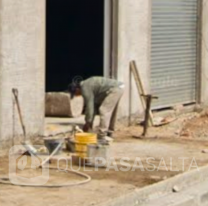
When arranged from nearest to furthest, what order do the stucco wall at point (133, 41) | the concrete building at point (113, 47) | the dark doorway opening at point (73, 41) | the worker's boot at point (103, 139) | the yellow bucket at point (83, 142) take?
the yellow bucket at point (83, 142) < the worker's boot at point (103, 139) < the concrete building at point (113, 47) < the stucco wall at point (133, 41) < the dark doorway opening at point (73, 41)

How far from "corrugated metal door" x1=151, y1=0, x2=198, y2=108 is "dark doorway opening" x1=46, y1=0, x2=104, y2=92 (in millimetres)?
1151

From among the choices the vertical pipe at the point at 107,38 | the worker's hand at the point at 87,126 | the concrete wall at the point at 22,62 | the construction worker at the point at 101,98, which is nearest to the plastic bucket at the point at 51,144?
the concrete wall at the point at 22,62

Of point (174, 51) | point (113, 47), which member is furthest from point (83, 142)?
point (174, 51)

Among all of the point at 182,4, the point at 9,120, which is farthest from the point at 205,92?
the point at 9,120

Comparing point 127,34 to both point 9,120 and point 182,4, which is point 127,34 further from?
point 9,120

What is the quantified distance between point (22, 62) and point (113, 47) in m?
3.09

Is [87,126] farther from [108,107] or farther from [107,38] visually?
[107,38]

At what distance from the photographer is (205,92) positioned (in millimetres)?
19250

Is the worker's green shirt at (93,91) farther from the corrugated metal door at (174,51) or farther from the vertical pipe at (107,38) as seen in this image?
the corrugated metal door at (174,51)

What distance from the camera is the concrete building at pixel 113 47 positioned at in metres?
13.0

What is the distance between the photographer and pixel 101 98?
13.9 m

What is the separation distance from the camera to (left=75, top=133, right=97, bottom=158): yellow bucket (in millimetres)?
11672

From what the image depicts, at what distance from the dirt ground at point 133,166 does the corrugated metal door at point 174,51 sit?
93 centimetres

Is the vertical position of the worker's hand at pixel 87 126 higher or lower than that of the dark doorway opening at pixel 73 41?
lower
